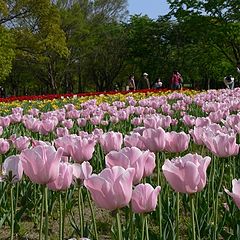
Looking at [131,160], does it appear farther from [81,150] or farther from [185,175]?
[81,150]

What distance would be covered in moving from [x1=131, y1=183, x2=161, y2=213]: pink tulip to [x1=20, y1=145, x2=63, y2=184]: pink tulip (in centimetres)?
32

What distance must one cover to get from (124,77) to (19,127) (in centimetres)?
4491

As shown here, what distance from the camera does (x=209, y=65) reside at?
37438 millimetres

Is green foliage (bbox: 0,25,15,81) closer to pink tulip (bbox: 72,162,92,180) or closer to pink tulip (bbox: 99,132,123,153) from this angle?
pink tulip (bbox: 99,132,123,153)

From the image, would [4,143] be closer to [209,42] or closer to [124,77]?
[209,42]

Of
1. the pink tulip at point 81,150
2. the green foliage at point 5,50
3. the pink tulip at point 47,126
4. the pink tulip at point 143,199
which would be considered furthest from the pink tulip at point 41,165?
the green foliage at point 5,50

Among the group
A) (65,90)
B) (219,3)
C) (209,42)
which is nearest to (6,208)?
(219,3)

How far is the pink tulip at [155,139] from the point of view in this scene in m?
2.65

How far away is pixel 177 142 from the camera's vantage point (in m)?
2.68

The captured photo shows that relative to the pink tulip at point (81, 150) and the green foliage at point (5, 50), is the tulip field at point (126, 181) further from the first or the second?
the green foliage at point (5, 50)

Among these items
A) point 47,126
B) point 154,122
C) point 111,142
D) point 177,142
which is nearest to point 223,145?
point 177,142

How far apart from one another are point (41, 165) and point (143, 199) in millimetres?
395

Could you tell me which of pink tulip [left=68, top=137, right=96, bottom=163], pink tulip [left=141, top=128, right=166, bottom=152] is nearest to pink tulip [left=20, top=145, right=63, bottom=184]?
pink tulip [left=68, top=137, right=96, bottom=163]

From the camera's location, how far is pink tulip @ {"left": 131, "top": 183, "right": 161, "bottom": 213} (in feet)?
5.80
